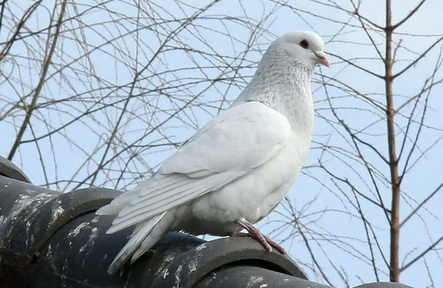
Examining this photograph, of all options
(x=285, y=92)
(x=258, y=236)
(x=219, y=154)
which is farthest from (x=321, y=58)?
(x=258, y=236)

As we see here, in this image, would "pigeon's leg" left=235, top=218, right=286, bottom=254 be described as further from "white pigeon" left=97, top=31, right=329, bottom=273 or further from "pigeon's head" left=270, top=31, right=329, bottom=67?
"pigeon's head" left=270, top=31, right=329, bottom=67

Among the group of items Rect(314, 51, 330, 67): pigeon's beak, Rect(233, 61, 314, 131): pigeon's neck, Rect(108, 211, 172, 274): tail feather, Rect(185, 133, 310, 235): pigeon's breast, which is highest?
Rect(314, 51, 330, 67): pigeon's beak

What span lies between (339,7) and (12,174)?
202 centimetres

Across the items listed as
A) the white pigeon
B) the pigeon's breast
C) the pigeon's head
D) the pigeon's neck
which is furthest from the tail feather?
the pigeon's head

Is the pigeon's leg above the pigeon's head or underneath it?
underneath

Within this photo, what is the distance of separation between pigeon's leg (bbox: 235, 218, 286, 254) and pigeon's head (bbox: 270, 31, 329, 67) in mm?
827

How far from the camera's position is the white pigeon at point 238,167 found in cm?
276

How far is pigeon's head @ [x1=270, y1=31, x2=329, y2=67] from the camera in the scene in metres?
3.55

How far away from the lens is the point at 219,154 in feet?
9.98

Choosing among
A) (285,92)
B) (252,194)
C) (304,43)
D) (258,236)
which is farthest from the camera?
(304,43)

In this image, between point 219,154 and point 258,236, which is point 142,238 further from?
point 219,154

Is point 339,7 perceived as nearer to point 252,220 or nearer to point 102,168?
point 102,168

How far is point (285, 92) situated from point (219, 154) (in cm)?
44

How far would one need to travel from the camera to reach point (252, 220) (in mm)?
3113
